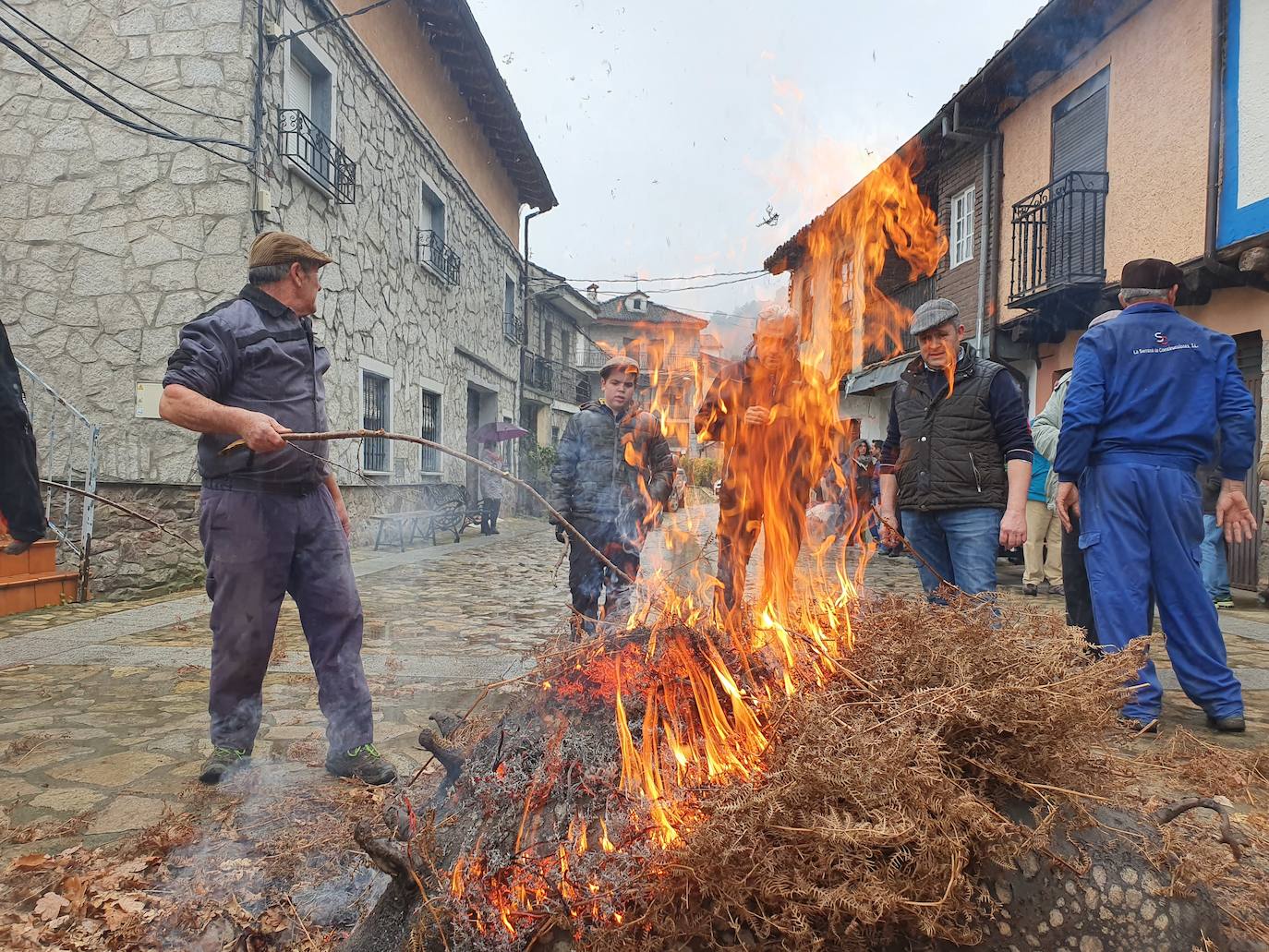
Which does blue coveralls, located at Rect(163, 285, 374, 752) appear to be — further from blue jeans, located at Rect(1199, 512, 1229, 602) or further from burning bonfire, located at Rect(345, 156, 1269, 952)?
blue jeans, located at Rect(1199, 512, 1229, 602)

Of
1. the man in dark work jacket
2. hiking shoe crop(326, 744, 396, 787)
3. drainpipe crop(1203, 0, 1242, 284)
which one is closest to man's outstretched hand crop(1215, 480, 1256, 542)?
hiking shoe crop(326, 744, 396, 787)

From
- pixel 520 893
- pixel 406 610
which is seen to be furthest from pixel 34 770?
pixel 406 610

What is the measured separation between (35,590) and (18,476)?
575 cm

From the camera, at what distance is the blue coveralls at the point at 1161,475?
11.8 ft

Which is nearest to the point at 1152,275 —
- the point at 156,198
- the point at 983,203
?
the point at 156,198

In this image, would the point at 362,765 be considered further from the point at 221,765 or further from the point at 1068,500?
the point at 1068,500

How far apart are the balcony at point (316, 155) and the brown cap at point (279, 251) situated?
7.52m

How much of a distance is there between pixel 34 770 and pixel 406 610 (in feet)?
13.1

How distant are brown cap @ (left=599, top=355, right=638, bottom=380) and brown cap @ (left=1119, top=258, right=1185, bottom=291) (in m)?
→ 2.74

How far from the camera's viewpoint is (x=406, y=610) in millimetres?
7238

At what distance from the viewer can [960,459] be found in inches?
158

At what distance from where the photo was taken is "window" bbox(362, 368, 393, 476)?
12773 millimetres

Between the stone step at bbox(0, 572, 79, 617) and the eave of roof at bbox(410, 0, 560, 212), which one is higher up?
the eave of roof at bbox(410, 0, 560, 212)

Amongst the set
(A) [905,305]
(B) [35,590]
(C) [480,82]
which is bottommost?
(B) [35,590]
